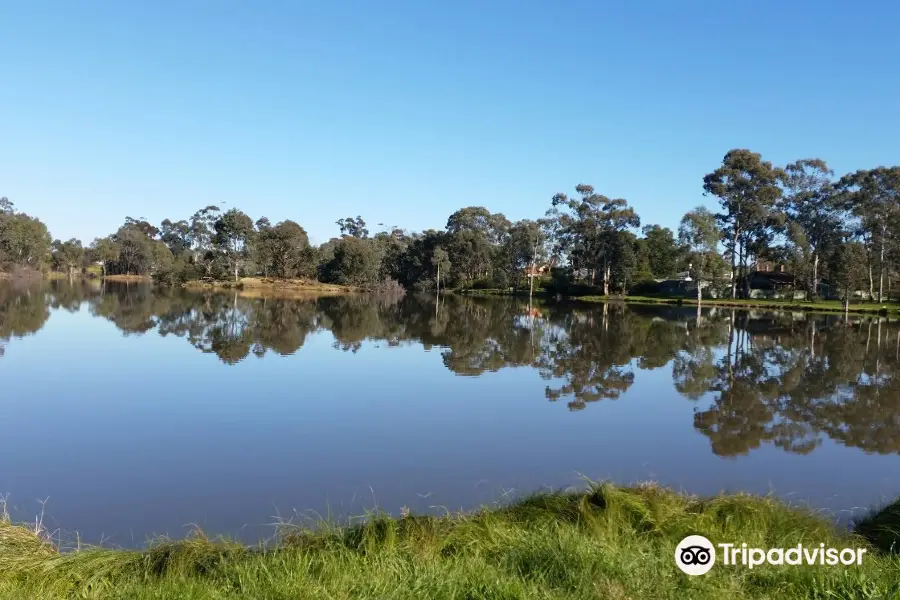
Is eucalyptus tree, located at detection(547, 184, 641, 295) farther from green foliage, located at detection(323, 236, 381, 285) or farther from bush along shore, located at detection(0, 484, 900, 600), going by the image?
bush along shore, located at detection(0, 484, 900, 600)

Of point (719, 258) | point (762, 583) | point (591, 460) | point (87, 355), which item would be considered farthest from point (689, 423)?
point (719, 258)

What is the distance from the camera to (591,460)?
28.1 feet

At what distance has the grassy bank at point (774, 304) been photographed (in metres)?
44.5

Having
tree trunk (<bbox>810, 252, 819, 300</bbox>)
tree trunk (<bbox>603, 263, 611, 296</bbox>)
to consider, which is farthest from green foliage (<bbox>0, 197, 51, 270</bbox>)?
tree trunk (<bbox>810, 252, 819, 300</bbox>)

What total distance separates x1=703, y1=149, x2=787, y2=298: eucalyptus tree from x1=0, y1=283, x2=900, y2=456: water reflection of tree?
1660 cm

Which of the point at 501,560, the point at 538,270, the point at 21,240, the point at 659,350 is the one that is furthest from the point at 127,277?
the point at 501,560

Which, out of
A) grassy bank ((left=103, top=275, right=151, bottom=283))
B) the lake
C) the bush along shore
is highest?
grassy bank ((left=103, top=275, right=151, bottom=283))

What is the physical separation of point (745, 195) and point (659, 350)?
37334 mm

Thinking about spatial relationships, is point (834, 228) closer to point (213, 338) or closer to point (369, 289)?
point (369, 289)

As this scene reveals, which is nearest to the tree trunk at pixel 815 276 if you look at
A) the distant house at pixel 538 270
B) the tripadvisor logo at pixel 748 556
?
the distant house at pixel 538 270

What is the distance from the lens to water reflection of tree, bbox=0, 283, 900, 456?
11516mm

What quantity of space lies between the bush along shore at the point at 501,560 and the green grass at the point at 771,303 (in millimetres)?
45996

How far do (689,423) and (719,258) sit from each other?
4570cm

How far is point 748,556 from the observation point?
412cm
